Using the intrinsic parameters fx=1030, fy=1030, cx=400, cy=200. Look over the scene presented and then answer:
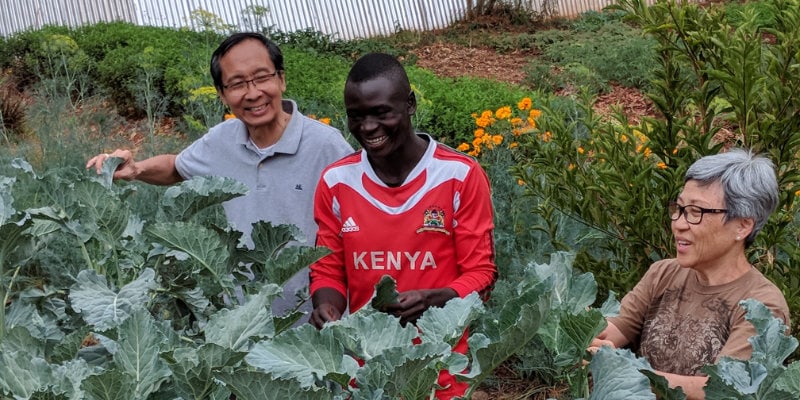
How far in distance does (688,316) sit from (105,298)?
1.38 metres

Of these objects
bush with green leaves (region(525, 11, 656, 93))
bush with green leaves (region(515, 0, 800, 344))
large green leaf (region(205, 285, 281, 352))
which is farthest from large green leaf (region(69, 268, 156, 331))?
bush with green leaves (region(525, 11, 656, 93))

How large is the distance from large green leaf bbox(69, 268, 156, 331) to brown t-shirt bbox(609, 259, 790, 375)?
124 centimetres

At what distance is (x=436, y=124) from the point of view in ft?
26.5

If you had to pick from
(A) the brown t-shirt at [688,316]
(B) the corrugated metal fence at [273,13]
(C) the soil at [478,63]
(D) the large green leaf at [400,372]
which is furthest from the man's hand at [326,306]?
(B) the corrugated metal fence at [273,13]

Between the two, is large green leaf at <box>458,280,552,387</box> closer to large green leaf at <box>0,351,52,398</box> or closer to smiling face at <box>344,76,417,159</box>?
large green leaf at <box>0,351,52,398</box>

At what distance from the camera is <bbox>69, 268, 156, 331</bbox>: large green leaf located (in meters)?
2.02

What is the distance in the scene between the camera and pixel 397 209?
2.83 meters

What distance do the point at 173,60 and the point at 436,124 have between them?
9.95ft

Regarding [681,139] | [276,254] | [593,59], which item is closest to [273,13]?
[593,59]

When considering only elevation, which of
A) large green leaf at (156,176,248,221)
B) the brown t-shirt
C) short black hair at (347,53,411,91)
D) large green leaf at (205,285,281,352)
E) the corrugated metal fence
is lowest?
the brown t-shirt

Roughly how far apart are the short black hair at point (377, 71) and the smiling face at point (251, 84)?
0.53 metres

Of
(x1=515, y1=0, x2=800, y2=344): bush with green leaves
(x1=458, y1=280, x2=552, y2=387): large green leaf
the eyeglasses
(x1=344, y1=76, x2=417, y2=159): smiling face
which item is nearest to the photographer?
(x1=458, y1=280, x2=552, y2=387): large green leaf

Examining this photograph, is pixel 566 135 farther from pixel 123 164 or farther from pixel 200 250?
pixel 200 250

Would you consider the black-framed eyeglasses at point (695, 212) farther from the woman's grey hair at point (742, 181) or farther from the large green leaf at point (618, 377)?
the large green leaf at point (618, 377)
